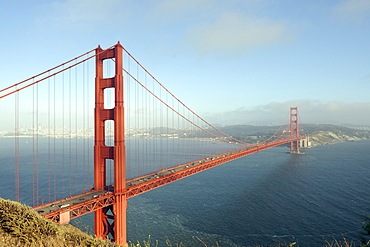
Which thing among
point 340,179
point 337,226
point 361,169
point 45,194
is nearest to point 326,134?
point 361,169

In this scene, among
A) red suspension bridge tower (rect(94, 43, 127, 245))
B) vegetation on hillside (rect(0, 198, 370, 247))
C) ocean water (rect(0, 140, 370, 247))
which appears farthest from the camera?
ocean water (rect(0, 140, 370, 247))

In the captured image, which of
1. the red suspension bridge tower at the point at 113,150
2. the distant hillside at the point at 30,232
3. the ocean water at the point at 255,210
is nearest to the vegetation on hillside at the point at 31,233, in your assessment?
the distant hillside at the point at 30,232

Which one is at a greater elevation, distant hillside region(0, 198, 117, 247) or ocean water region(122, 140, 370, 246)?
distant hillside region(0, 198, 117, 247)

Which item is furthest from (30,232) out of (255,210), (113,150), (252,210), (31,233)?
(255,210)

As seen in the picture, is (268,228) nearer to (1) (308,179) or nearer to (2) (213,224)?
(2) (213,224)

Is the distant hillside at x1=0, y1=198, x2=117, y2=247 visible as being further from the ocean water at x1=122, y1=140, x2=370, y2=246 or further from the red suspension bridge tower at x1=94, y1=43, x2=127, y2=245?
the ocean water at x1=122, y1=140, x2=370, y2=246

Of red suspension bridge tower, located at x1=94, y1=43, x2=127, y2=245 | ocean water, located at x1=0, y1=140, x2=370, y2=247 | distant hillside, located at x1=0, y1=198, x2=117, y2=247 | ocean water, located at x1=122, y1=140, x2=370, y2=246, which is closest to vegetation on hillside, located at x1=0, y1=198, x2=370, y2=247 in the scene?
distant hillside, located at x1=0, y1=198, x2=117, y2=247
